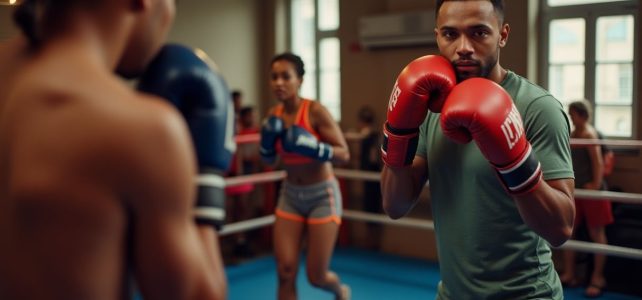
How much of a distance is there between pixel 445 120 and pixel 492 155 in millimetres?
124

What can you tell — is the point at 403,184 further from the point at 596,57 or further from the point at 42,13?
the point at 596,57

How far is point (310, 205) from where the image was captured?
3.08m

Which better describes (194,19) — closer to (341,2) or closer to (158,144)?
(341,2)

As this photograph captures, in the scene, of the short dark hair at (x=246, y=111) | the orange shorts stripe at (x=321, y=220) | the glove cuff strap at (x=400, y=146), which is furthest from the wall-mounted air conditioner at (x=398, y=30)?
the glove cuff strap at (x=400, y=146)

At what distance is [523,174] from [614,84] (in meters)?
3.45

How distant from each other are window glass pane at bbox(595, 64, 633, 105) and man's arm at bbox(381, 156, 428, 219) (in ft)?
10.2

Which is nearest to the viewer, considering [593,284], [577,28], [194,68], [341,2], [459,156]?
[194,68]

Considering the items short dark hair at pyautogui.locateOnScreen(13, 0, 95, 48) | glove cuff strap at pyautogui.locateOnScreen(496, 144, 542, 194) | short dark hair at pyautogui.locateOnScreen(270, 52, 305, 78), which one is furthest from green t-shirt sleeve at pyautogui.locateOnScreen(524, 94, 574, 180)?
short dark hair at pyautogui.locateOnScreen(270, 52, 305, 78)

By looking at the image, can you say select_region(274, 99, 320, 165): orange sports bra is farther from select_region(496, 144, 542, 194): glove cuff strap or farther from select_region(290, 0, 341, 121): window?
select_region(290, 0, 341, 121): window

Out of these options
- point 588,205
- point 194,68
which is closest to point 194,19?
point 588,205

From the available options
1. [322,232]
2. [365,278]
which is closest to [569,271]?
[365,278]

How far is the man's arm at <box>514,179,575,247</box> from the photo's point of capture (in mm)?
1283

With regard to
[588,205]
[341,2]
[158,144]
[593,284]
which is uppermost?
[341,2]

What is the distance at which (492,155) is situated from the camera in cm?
129
